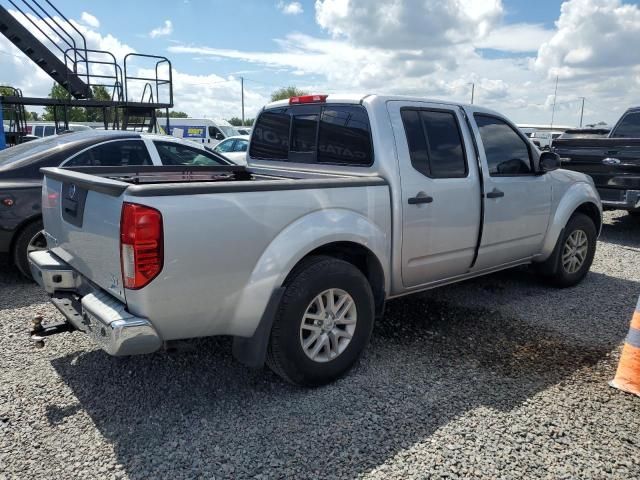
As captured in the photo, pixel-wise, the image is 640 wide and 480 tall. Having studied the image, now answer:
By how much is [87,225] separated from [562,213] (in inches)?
173

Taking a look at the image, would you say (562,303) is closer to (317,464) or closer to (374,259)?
(374,259)

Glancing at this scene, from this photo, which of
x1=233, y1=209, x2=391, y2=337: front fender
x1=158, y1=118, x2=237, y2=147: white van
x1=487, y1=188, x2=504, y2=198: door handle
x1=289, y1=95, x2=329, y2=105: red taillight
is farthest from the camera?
x1=158, y1=118, x2=237, y2=147: white van

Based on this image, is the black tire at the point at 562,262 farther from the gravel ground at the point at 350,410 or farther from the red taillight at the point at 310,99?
the red taillight at the point at 310,99

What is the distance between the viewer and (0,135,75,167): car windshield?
547 centimetres

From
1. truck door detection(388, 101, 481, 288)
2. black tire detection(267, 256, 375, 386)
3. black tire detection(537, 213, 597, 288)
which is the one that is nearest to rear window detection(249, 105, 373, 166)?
truck door detection(388, 101, 481, 288)

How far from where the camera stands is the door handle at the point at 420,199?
3.68m

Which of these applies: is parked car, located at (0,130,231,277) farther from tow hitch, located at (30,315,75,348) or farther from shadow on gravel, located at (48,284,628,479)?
tow hitch, located at (30,315,75,348)

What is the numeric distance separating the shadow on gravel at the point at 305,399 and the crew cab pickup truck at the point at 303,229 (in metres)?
0.29

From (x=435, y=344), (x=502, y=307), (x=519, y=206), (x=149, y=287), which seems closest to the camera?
(x=149, y=287)

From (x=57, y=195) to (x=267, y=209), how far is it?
1.55 meters

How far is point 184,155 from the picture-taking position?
643 cm

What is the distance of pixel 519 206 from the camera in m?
4.64

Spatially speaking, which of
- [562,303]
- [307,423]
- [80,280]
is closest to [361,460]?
[307,423]

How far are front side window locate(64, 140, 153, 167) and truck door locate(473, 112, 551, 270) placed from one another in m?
3.88
